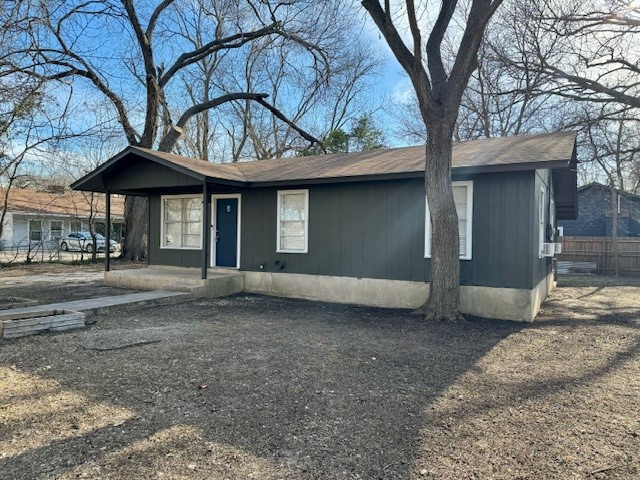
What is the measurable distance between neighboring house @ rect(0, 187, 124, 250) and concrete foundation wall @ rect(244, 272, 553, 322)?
17533 millimetres

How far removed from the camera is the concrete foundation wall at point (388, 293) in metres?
7.34

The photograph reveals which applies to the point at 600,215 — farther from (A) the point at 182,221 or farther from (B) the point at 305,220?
(A) the point at 182,221

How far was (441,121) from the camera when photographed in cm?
696

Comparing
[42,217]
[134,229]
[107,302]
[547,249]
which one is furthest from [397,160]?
[42,217]

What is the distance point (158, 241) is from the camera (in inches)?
456

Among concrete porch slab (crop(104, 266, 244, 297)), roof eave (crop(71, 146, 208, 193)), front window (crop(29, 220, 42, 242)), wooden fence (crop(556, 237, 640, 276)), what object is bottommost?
concrete porch slab (crop(104, 266, 244, 297))

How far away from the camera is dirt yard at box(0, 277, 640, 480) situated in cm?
261

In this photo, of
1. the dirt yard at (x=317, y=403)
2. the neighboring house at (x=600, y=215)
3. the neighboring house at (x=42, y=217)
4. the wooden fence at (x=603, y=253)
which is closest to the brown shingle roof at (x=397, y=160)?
the dirt yard at (x=317, y=403)

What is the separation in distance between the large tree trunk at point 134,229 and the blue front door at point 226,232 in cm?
860

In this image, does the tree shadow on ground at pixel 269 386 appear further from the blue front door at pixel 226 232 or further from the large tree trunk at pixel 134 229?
the large tree trunk at pixel 134 229

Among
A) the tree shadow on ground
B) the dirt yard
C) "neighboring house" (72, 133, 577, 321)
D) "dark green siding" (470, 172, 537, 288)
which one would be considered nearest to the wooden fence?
"neighboring house" (72, 133, 577, 321)

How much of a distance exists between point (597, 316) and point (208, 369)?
285 inches

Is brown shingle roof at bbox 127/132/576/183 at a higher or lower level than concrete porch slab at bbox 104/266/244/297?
higher

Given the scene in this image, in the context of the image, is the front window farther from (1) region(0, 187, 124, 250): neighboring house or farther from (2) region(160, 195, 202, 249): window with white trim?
(2) region(160, 195, 202, 249): window with white trim
